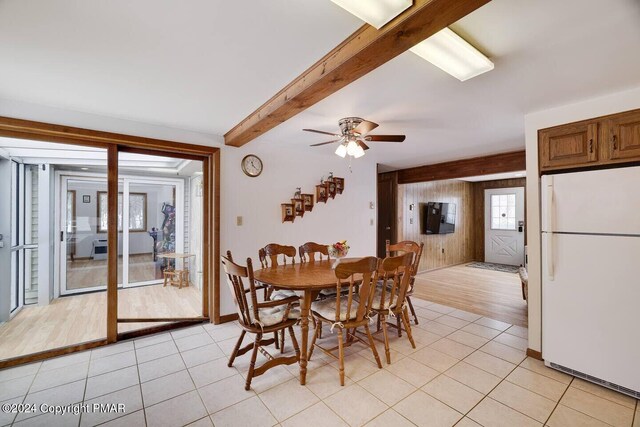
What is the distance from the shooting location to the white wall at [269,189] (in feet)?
9.11

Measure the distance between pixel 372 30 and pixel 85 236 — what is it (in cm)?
374

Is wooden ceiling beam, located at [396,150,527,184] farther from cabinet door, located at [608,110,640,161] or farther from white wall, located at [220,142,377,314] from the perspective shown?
cabinet door, located at [608,110,640,161]

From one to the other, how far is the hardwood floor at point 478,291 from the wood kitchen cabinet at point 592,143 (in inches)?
80.5

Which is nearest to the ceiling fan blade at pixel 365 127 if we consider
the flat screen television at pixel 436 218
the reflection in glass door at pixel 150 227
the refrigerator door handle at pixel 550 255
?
the refrigerator door handle at pixel 550 255

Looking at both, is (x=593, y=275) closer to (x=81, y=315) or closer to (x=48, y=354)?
(x=48, y=354)

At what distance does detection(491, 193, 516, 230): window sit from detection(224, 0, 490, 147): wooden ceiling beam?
729 centimetres

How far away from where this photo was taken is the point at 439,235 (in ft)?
22.7

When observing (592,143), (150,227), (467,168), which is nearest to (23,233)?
(150,227)

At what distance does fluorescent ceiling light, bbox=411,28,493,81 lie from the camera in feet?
4.96

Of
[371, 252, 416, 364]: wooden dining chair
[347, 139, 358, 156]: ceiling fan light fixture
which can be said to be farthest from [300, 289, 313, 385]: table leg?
[347, 139, 358, 156]: ceiling fan light fixture

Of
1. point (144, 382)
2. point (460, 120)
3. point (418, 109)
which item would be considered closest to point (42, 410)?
point (144, 382)

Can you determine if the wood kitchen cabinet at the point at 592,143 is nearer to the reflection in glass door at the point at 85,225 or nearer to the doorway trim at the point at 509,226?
the reflection in glass door at the point at 85,225

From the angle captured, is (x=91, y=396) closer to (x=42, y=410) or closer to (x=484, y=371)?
(x=42, y=410)

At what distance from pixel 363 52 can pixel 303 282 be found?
1649mm
